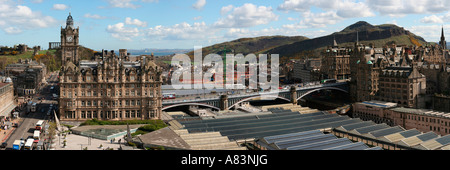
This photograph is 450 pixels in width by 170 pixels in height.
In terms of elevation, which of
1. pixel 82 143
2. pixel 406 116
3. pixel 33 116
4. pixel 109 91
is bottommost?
pixel 82 143

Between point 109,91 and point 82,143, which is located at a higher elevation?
point 109,91

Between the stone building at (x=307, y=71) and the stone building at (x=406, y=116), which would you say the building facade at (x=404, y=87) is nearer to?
the stone building at (x=406, y=116)

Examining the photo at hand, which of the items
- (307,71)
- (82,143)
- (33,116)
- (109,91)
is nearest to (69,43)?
(33,116)

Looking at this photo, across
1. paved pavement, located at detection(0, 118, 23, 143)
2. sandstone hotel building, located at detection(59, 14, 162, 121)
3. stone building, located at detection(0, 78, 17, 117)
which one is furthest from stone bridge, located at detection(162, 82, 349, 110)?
stone building, located at detection(0, 78, 17, 117)

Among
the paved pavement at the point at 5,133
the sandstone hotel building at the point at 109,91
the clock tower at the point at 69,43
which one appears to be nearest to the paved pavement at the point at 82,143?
the paved pavement at the point at 5,133

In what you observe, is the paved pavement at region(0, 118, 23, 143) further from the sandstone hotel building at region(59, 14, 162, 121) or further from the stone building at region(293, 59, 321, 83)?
the stone building at region(293, 59, 321, 83)

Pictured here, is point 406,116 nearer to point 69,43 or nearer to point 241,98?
point 241,98

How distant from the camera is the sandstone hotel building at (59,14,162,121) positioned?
295ft

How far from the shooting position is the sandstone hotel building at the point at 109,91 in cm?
9000

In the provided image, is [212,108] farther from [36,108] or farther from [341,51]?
[341,51]

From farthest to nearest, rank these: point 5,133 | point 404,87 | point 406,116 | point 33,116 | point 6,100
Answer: point 404,87 < point 406,116 < point 6,100 < point 33,116 < point 5,133

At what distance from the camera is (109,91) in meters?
91.4

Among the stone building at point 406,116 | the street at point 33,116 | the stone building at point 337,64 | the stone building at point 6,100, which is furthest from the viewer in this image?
the stone building at point 337,64

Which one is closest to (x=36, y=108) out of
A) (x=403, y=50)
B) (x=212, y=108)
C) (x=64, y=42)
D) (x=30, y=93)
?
(x=64, y=42)
